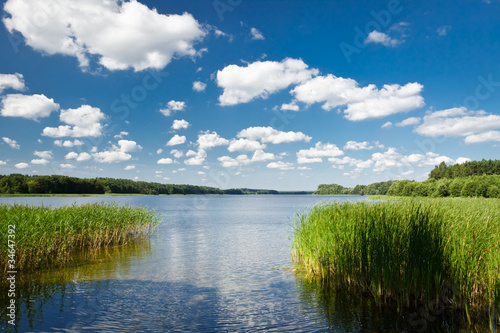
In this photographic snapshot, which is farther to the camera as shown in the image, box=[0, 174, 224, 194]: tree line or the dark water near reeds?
box=[0, 174, 224, 194]: tree line

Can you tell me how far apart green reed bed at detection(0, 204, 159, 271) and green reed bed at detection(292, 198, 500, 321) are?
13574 mm

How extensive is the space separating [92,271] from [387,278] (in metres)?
13.6

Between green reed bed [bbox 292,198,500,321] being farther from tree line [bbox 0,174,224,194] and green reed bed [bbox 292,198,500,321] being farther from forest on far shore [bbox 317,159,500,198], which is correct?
tree line [bbox 0,174,224,194]

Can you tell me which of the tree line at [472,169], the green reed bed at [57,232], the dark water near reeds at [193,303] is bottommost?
the dark water near reeds at [193,303]

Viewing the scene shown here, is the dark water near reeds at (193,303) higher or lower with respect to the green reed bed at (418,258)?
lower

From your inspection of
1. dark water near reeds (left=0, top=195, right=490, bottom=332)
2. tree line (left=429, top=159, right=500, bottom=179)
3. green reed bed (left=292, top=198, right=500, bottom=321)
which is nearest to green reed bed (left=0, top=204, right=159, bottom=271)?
dark water near reeds (left=0, top=195, right=490, bottom=332)

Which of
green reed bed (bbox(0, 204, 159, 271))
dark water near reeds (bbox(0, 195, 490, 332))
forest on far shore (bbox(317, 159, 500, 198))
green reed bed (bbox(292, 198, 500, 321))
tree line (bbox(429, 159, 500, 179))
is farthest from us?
tree line (bbox(429, 159, 500, 179))

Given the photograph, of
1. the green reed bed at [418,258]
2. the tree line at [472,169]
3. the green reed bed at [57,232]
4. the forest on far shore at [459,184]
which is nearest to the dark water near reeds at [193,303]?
the green reed bed at [418,258]

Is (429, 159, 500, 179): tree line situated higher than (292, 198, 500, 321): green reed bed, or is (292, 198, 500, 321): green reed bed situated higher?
(429, 159, 500, 179): tree line

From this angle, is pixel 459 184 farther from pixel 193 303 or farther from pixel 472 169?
pixel 193 303

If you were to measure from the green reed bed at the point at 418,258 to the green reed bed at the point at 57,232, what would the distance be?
1357 cm

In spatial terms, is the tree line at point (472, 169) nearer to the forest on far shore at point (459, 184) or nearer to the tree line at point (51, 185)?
the forest on far shore at point (459, 184)

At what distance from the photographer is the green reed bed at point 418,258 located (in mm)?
9109

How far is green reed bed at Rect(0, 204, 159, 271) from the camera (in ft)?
Answer: 47.9
